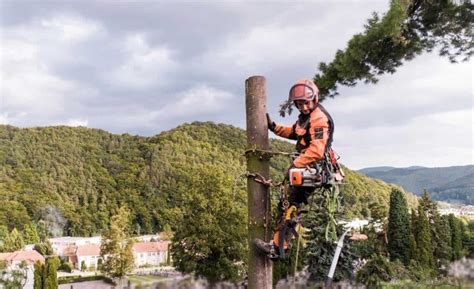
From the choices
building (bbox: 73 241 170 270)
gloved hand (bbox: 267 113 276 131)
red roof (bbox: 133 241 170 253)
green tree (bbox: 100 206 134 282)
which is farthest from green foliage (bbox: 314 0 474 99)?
red roof (bbox: 133 241 170 253)

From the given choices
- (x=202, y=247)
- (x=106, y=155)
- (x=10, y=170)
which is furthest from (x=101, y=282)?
(x=106, y=155)

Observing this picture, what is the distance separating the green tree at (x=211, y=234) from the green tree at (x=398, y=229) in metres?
11.0

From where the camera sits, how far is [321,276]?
19.3 meters

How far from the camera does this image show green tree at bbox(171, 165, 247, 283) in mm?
21578

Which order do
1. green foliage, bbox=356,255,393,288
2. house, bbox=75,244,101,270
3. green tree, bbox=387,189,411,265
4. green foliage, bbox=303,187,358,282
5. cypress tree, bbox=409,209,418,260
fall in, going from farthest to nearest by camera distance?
house, bbox=75,244,101,270, green tree, bbox=387,189,411,265, cypress tree, bbox=409,209,418,260, green foliage, bbox=303,187,358,282, green foliage, bbox=356,255,393,288

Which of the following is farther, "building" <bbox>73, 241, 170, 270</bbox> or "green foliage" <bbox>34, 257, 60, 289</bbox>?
"building" <bbox>73, 241, 170, 270</bbox>

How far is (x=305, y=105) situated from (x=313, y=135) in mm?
279

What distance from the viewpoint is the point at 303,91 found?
368 cm

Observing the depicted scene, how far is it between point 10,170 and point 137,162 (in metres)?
28.9

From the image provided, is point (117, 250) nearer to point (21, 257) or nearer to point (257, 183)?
point (21, 257)

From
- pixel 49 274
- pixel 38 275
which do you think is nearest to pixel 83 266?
pixel 38 275

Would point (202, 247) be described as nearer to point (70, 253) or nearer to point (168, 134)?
point (70, 253)

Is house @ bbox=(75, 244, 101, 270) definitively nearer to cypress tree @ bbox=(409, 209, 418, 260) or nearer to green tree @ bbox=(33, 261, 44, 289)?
green tree @ bbox=(33, 261, 44, 289)

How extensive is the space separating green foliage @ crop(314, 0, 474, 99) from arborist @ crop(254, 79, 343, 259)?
3.04m
